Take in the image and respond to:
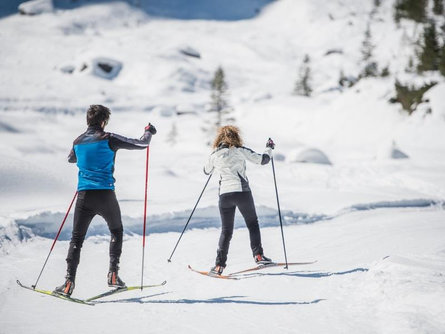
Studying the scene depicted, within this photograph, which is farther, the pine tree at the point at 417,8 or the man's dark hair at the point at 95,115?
the pine tree at the point at 417,8

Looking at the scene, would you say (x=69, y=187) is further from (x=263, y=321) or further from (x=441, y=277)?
(x=441, y=277)

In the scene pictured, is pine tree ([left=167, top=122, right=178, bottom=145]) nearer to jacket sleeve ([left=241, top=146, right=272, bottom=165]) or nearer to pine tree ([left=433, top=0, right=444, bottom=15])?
jacket sleeve ([left=241, top=146, right=272, bottom=165])

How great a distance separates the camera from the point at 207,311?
3430mm

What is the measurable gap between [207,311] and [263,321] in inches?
22.0

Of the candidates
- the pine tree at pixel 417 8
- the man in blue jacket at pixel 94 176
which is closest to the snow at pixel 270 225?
the man in blue jacket at pixel 94 176

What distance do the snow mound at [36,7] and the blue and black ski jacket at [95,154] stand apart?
118080 mm

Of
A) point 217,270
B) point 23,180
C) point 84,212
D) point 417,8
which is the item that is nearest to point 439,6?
point 417,8

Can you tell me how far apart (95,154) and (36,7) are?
121327 millimetres

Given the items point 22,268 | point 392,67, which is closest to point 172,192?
point 22,268

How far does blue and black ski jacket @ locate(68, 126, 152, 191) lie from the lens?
3799 mm

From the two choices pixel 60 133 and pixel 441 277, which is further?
pixel 60 133

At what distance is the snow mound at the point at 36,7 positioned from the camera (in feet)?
333

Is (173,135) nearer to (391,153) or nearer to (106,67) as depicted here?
(391,153)

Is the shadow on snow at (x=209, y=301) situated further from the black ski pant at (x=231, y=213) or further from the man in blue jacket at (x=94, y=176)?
the black ski pant at (x=231, y=213)
